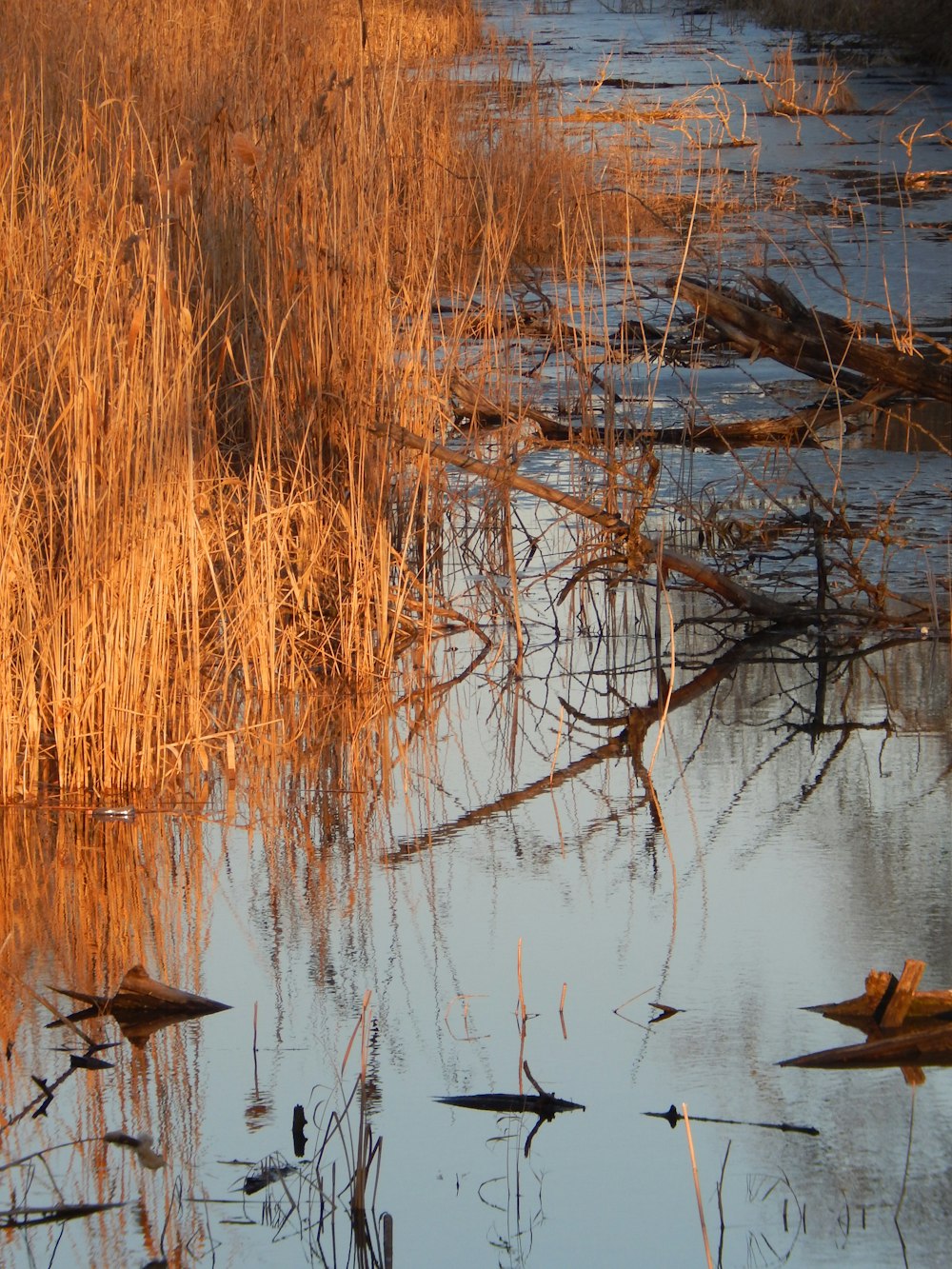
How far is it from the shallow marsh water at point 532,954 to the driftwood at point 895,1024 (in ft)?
0.14

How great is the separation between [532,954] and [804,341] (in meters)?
3.18

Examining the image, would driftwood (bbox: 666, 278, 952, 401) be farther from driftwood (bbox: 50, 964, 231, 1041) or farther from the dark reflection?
driftwood (bbox: 50, 964, 231, 1041)

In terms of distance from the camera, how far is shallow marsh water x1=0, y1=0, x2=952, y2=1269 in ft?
7.04

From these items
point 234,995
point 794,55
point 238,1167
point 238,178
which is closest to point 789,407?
point 238,178

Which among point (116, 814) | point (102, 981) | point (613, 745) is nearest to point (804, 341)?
point (613, 745)

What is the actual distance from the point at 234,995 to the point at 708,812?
112 centimetres

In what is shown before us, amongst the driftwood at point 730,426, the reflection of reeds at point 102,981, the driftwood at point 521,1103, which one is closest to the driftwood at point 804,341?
the driftwood at point 730,426

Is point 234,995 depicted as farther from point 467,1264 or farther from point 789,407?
point 789,407

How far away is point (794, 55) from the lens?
65.5ft

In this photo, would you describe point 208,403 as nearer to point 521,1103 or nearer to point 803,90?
point 521,1103

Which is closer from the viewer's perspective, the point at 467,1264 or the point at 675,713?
the point at 467,1264

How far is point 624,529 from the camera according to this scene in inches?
183

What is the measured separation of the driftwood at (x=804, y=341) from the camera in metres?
5.36

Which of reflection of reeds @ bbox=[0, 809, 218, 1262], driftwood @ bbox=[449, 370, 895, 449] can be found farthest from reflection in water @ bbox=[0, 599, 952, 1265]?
driftwood @ bbox=[449, 370, 895, 449]
